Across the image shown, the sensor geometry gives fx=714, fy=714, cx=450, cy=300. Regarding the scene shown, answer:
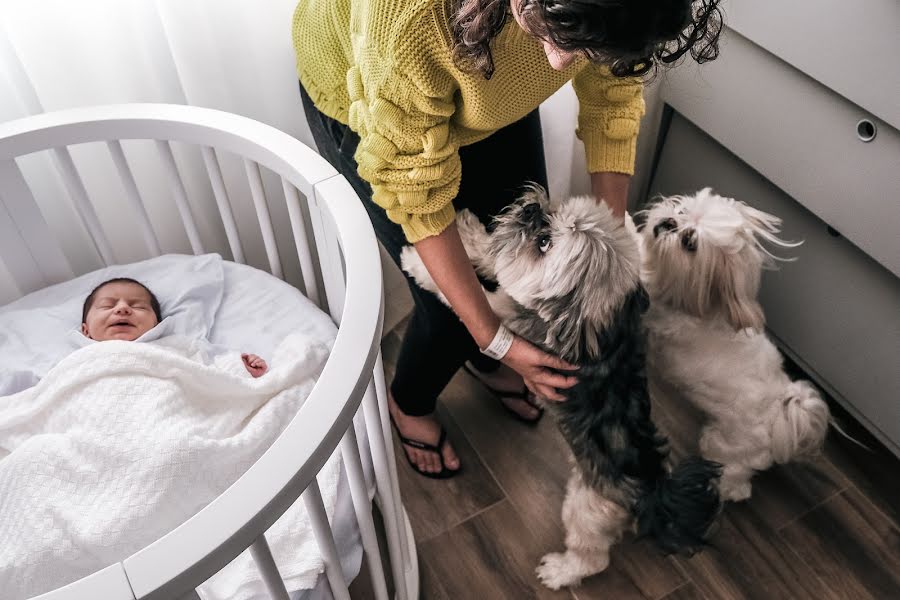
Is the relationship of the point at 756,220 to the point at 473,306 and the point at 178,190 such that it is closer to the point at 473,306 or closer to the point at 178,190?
the point at 473,306

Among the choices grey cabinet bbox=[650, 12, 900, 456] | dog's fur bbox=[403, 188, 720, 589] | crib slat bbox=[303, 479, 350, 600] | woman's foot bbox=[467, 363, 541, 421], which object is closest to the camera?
crib slat bbox=[303, 479, 350, 600]

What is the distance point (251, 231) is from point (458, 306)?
0.61 m

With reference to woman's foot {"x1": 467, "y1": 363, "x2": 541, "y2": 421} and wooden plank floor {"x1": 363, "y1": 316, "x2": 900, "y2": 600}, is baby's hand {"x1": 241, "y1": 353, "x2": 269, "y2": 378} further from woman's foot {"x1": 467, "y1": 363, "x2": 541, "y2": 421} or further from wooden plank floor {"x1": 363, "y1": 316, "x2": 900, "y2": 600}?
woman's foot {"x1": 467, "y1": 363, "x2": 541, "y2": 421}

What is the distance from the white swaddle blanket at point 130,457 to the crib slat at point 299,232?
0.53ft

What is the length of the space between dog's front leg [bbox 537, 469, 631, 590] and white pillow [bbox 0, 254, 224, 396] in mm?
716

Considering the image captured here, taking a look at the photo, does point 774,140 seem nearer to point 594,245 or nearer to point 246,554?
point 594,245

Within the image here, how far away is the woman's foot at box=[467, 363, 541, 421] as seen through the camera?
1.62m

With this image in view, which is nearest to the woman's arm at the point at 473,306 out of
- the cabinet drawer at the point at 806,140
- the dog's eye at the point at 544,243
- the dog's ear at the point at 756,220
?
the dog's eye at the point at 544,243

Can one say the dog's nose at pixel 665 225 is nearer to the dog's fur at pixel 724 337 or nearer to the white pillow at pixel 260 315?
the dog's fur at pixel 724 337

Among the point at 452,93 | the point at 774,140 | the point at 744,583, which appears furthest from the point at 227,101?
the point at 744,583

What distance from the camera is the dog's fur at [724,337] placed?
3.82ft

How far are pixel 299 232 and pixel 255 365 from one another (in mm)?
238

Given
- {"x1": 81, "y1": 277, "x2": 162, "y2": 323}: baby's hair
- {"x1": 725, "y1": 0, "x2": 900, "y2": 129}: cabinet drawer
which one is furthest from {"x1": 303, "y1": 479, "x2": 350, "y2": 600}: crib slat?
{"x1": 725, "y1": 0, "x2": 900, "y2": 129}: cabinet drawer

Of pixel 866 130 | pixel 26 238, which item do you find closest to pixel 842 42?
pixel 866 130
